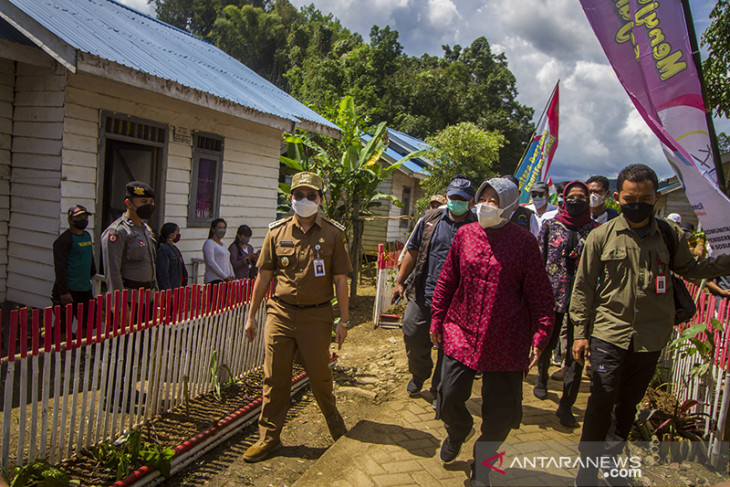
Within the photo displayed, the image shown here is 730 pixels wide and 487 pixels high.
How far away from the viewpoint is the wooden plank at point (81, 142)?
19.2ft

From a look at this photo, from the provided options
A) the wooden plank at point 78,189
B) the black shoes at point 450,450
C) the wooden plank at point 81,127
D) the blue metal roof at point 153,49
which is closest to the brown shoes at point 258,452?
the black shoes at point 450,450

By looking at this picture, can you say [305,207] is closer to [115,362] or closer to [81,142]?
[115,362]

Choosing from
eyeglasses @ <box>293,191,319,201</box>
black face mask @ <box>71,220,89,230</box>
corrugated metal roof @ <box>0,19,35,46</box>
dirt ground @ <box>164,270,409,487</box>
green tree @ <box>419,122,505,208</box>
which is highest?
green tree @ <box>419,122,505,208</box>

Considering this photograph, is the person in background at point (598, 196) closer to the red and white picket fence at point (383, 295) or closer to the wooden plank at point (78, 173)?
the red and white picket fence at point (383, 295)

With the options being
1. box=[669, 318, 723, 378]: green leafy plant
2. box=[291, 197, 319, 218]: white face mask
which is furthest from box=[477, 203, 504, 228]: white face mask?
box=[669, 318, 723, 378]: green leafy plant

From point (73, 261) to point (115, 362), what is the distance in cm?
219

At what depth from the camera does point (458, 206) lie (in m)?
4.41

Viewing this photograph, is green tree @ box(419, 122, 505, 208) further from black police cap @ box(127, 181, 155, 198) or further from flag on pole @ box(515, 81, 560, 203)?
black police cap @ box(127, 181, 155, 198)

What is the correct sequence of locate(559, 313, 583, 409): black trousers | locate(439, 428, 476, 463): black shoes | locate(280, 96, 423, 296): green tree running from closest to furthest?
locate(439, 428, 476, 463): black shoes < locate(559, 313, 583, 409): black trousers < locate(280, 96, 423, 296): green tree

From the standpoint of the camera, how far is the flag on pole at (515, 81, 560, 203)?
10.3 meters

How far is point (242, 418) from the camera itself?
430 cm

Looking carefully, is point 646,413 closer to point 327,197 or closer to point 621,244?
point 621,244

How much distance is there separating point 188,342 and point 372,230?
14257mm

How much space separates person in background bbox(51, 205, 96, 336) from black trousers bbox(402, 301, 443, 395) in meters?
3.48
